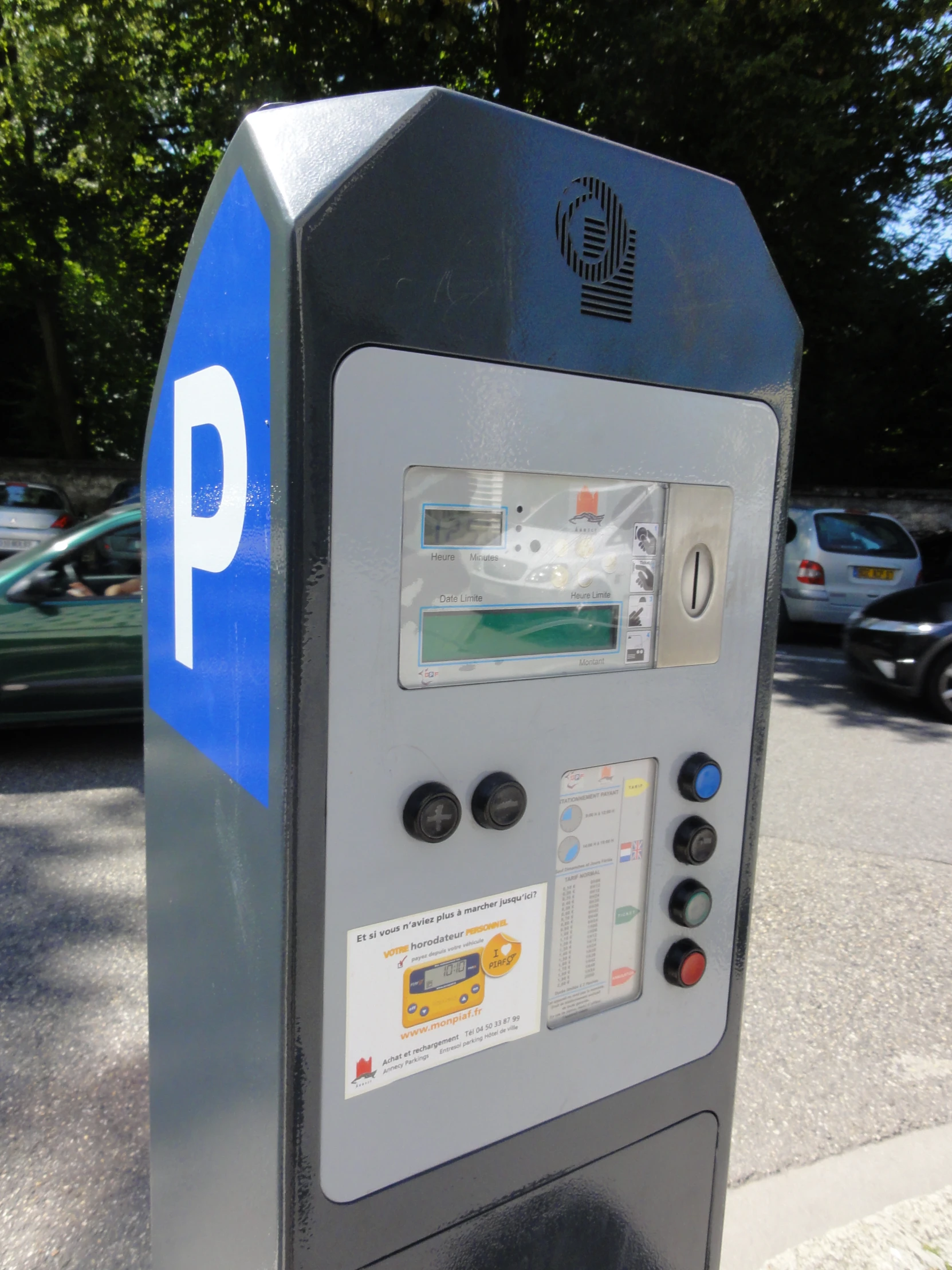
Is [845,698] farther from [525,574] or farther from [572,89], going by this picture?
[572,89]

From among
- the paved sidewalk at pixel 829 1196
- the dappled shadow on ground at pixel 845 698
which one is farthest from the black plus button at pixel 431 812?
the dappled shadow on ground at pixel 845 698

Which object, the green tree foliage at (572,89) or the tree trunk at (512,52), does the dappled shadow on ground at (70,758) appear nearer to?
the green tree foliage at (572,89)

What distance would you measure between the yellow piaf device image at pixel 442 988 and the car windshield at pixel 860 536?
30.9ft

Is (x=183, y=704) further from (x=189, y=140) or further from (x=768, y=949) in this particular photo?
(x=189, y=140)

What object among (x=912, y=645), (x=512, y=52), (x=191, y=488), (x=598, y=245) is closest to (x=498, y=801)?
(x=191, y=488)

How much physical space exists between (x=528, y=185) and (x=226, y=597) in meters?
0.67

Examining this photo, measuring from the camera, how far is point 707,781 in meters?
1.53

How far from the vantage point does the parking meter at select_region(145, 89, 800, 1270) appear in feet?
3.67

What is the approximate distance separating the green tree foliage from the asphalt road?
776 cm

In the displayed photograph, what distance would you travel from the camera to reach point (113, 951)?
3.42m

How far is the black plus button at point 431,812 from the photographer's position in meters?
1.21

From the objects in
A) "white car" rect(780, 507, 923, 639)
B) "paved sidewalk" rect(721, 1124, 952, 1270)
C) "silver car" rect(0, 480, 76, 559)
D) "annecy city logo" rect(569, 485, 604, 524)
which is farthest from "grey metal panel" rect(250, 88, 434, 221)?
"silver car" rect(0, 480, 76, 559)

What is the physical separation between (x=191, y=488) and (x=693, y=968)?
3.70ft

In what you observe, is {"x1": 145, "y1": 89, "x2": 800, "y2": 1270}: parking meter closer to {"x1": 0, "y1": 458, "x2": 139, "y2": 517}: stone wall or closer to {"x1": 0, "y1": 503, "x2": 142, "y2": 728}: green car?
{"x1": 0, "y1": 503, "x2": 142, "y2": 728}: green car
